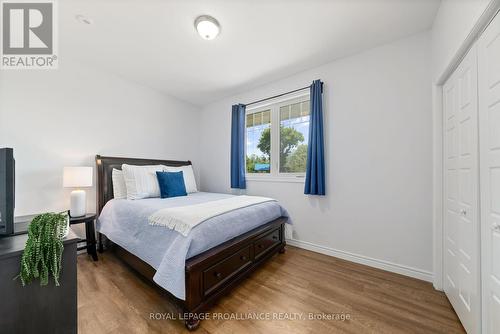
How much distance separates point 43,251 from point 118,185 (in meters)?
1.92

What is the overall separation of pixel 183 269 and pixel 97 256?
6.00 ft

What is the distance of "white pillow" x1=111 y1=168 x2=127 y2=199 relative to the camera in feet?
8.50

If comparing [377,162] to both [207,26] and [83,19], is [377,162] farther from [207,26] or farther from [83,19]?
[83,19]

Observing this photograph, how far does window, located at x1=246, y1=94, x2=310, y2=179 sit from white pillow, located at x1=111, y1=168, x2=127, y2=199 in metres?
1.88

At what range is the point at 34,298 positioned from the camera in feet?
3.00

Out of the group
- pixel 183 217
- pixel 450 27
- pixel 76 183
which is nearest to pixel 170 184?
pixel 76 183

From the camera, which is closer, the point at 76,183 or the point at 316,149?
the point at 76,183

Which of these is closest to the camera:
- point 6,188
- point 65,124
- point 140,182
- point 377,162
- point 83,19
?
point 6,188

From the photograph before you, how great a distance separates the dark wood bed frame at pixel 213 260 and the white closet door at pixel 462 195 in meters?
1.54

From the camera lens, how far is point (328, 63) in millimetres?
2553

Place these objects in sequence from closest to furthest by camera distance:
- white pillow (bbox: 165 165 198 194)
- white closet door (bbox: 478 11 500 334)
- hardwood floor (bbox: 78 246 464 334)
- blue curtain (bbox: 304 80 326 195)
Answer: white closet door (bbox: 478 11 500 334) < hardwood floor (bbox: 78 246 464 334) < blue curtain (bbox: 304 80 326 195) < white pillow (bbox: 165 165 198 194)

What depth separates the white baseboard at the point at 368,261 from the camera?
1943 mm

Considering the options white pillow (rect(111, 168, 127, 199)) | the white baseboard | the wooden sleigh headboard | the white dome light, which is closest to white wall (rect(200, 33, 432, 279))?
the white baseboard

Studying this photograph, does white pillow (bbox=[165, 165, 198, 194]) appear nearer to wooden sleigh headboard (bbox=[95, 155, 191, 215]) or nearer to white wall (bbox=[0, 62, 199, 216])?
white wall (bbox=[0, 62, 199, 216])
